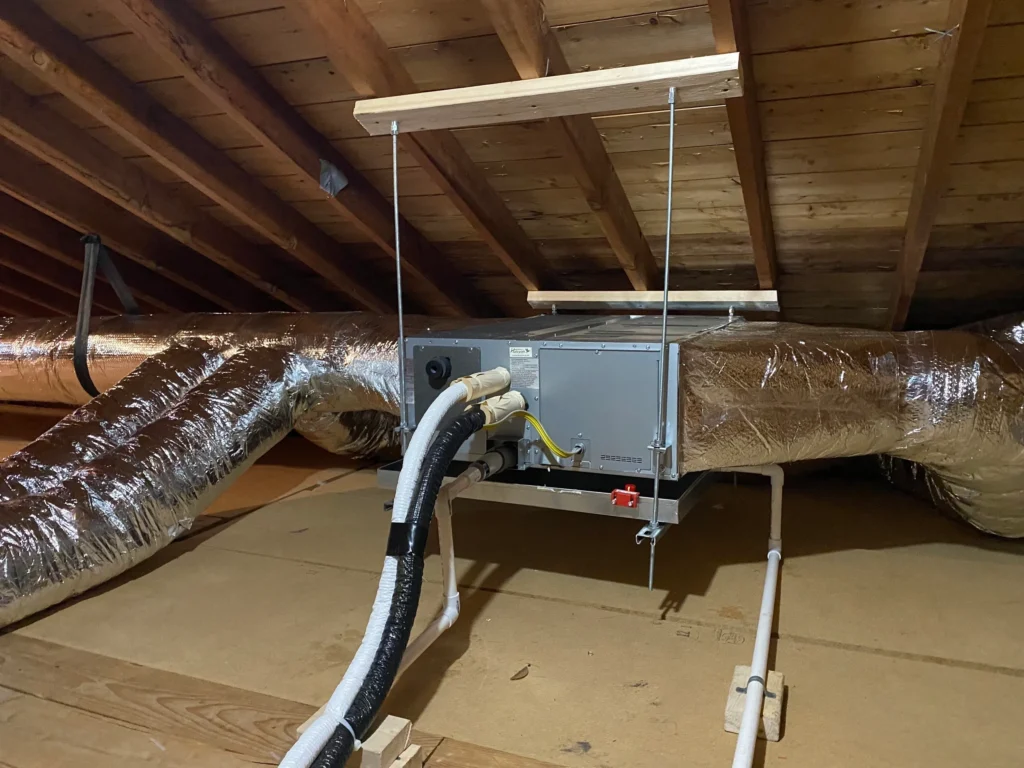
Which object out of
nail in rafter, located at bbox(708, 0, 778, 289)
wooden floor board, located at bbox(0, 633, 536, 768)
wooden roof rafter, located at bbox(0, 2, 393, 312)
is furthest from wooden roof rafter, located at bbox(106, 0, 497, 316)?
wooden floor board, located at bbox(0, 633, 536, 768)

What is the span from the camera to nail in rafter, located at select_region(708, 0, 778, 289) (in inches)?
55.7

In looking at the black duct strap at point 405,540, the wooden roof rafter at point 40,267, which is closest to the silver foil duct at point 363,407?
the black duct strap at point 405,540

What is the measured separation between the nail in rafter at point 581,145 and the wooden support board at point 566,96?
0.21 metres

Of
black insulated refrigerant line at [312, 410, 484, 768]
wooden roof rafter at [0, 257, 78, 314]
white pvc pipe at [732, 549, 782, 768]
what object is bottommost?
white pvc pipe at [732, 549, 782, 768]

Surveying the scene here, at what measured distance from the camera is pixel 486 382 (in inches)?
58.7

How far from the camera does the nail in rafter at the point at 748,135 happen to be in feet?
4.64

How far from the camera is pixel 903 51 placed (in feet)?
5.07

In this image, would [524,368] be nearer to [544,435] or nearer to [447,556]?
[544,435]

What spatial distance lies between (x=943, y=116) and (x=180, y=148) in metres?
2.08

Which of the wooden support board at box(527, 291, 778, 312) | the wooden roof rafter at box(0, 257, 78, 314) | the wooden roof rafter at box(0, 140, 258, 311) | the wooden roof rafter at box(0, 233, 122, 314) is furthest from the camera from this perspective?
the wooden roof rafter at box(0, 257, 78, 314)

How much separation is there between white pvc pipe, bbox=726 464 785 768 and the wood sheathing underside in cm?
79

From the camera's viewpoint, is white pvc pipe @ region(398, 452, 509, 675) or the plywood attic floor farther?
white pvc pipe @ region(398, 452, 509, 675)

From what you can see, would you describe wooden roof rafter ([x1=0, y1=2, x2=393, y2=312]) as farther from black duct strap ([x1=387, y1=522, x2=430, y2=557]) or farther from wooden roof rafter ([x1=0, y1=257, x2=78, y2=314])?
black duct strap ([x1=387, y1=522, x2=430, y2=557])

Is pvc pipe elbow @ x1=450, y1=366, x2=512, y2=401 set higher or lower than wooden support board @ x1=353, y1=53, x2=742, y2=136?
lower
